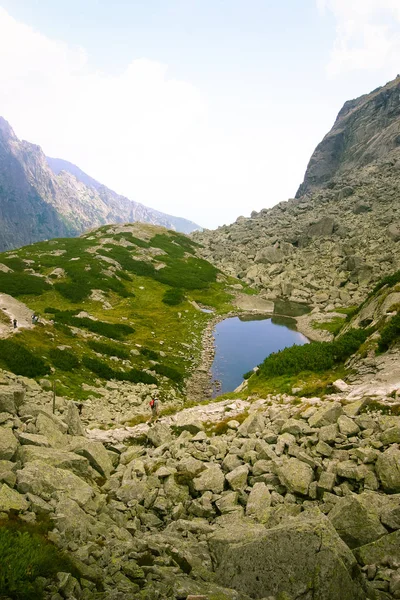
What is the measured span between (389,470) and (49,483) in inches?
367

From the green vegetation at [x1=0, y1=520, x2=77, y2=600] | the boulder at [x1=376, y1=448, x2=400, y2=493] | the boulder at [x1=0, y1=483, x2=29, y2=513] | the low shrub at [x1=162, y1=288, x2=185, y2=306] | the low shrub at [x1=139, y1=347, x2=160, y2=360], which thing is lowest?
the low shrub at [x1=139, y1=347, x2=160, y2=360]

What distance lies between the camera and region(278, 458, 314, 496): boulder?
1034cm

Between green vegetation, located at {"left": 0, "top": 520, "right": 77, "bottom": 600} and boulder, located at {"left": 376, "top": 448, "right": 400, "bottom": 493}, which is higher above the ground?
boulder, located at {"left": 376, "top": 448, "right": 400, "bottom": 493}

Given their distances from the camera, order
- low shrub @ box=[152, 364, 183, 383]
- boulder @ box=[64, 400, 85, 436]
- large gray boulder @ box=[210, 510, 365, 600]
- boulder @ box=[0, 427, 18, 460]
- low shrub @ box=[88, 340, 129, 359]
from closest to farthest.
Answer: large gray boulder @ box=[210, 510, 365, 600], boulder @ box=[0, 427, 18, 460], boulder @ box=[64, 400, 85, 436], low shrub @ box=[152, 364, 183, 383], low shrub @ box=[88, 340, 129, 359]

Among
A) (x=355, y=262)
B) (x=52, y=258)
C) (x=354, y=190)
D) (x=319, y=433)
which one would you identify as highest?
(x=354, y=190)

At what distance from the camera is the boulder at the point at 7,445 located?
34.4 ft

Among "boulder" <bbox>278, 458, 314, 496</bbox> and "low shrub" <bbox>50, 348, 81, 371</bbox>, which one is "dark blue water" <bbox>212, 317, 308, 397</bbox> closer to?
"low shrub" <bbox>50, 348, 81, 371</bbox>

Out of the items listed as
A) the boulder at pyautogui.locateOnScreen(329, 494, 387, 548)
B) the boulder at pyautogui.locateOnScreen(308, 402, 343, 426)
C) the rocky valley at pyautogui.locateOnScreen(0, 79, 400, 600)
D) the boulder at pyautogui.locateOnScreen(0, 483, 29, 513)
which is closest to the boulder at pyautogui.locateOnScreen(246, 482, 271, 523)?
the rocky valley at pyautogui.locateOnScreen(0, 79, 400, 600)

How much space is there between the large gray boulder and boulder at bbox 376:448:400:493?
300 centimetres

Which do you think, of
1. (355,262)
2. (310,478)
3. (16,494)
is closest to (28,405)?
(16,494)

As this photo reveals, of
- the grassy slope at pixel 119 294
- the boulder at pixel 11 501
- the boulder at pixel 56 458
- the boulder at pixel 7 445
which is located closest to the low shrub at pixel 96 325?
the grassy slope at pixel 119 294

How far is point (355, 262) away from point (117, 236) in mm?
64763

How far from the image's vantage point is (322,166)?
174 m

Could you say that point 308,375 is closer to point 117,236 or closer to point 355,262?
point 355,262
